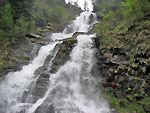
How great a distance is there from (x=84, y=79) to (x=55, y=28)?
2490 centimetres

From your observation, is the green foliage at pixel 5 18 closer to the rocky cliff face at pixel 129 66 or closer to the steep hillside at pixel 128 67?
the steep hillside at pixel 128 67

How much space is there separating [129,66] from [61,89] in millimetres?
5790

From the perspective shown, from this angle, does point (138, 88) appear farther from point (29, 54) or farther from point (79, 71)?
point (29, 54)

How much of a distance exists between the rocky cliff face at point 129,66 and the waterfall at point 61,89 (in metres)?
1.29

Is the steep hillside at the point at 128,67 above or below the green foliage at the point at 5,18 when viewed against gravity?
below

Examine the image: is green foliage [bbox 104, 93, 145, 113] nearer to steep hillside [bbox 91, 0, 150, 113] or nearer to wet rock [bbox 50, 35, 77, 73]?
steep hillside [bbox 91, 0, 150, 113]

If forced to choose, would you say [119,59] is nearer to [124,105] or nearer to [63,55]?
[124,105]

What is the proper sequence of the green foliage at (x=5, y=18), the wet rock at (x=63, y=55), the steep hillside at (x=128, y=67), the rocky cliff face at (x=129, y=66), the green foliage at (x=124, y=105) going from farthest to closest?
the green foliage at (x=5, y=18) < the wet rock at (x=63, y=55) < the rocky cliff face at (x=129, y=66) < the steep hillside at (x=128, y=67) < the green foliage at (x=124, y=105)

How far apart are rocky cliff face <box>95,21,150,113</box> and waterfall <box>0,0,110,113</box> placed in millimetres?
1290

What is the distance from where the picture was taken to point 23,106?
10008mm

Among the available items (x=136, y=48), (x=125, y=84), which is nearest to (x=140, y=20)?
(x=136, y=48)

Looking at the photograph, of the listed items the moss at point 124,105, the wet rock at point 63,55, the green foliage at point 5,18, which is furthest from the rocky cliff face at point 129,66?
the green foliage at point 5,18

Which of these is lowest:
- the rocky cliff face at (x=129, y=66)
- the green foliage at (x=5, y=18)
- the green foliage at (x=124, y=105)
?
the green foliage at (x=124, y=105)

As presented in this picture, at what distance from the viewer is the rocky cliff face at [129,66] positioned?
974cm
